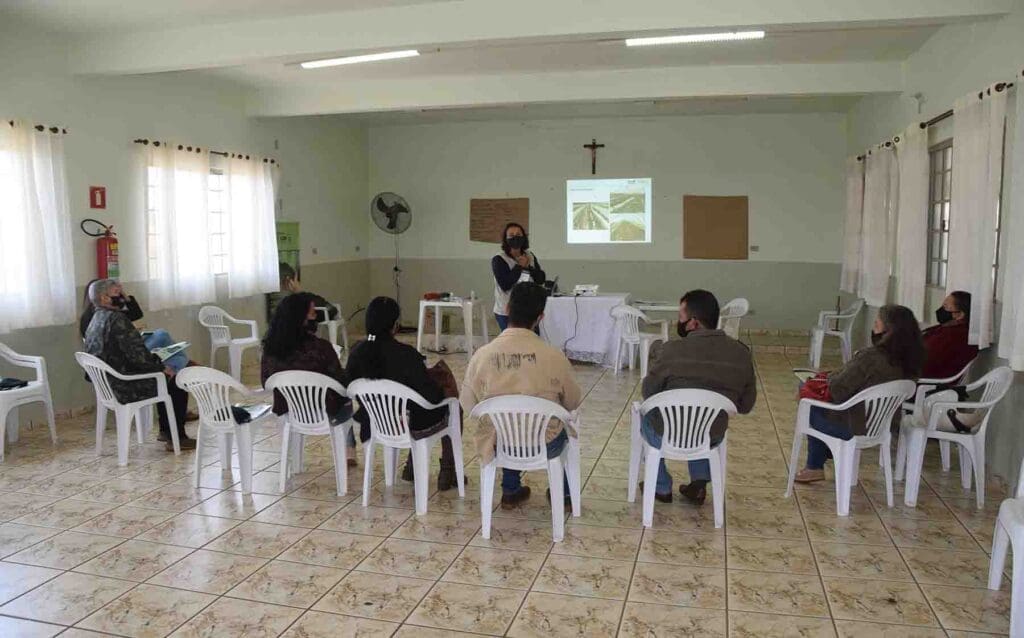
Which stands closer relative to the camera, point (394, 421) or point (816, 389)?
point (394, 421)

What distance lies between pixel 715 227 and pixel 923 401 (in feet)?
20.5

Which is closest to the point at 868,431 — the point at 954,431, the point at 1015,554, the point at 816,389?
the point at 816,389

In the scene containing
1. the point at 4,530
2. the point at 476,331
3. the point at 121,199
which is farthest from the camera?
the point at 476,331

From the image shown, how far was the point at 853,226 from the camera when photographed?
8359mm

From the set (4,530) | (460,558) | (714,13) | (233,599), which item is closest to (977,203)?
(714,13)

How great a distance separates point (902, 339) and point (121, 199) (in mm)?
5810

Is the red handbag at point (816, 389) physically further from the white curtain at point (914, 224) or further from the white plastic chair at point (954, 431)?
the white curtain at point (914, 224)

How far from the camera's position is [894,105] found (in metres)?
7.22

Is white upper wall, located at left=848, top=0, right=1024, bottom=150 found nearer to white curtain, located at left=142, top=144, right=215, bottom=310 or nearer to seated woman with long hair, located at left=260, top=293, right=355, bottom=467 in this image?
seated woman with long hair, located at left=260, top=293, right=355, bottom=467

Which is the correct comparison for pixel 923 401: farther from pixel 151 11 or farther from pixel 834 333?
pixel 151 11

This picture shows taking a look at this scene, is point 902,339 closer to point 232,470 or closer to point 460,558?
point 460,558

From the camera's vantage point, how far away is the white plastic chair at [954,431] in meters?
3.90

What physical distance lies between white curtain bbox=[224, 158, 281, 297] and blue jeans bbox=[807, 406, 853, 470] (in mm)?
5611

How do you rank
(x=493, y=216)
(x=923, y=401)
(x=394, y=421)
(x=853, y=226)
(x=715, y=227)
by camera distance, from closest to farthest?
(x=394, y=421) < (x=923, y=401) < (x=853, y=226) < (x=715, y=227) < (x=493, y=216)
